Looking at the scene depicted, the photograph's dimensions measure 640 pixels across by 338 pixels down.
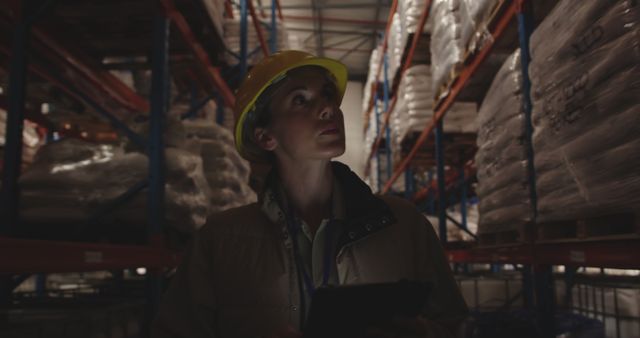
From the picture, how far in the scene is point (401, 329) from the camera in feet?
4.30

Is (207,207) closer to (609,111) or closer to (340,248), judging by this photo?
(340,248)

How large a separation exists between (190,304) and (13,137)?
2410mm

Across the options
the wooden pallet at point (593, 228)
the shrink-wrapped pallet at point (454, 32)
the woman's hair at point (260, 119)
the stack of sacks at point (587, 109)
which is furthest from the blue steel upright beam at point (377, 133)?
the woman's hair at point (260, 119)

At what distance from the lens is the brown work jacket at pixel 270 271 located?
1613 mm

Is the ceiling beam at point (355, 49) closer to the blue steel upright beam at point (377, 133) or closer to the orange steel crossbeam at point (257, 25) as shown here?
the blue steel upright beam at point (377, 133)

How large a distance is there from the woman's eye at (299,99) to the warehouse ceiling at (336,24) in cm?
1331

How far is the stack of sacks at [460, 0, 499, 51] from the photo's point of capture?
4.07 meters

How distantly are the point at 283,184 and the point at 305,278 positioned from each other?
0.45m

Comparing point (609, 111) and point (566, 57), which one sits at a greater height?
point (566, 57)

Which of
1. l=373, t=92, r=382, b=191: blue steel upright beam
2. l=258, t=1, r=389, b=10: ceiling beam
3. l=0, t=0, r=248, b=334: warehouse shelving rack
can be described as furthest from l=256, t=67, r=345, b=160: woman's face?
l=258, t=1, r=389, b=10: ceiling beam

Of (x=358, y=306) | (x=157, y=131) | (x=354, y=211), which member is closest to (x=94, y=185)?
(x=157, y=131)

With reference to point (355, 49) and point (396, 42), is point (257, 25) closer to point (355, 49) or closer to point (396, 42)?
point (396, 42)

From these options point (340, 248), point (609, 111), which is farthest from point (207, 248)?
point (609, 111)

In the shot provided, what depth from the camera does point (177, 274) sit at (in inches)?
66.9
